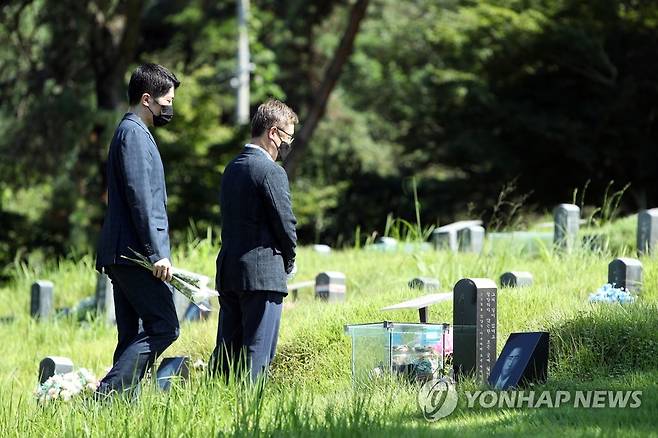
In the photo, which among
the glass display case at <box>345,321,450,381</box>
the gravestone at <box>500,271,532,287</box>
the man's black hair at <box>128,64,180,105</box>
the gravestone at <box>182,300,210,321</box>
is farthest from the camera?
the gravestone at <box>182,300,210,321</box>

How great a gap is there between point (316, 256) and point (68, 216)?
10.2 metres

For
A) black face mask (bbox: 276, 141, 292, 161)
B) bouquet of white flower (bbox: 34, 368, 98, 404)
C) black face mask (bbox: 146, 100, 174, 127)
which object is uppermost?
black face mask (bbox: 146, 100, 174, 127)

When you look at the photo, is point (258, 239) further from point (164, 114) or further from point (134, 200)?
point (164, 114)

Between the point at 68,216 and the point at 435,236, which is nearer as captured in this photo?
the point at 435,236

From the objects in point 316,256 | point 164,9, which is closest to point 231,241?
point 316,256

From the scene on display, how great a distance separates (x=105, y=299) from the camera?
10555mm

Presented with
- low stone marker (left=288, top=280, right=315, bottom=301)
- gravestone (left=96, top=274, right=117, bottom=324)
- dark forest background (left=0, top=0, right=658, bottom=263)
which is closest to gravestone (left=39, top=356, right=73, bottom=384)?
low stone marker (left=288, top=280, right=315, bottom=301)

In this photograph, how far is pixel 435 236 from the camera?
1143 centimetres

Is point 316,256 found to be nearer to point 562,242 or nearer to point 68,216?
point 562,242

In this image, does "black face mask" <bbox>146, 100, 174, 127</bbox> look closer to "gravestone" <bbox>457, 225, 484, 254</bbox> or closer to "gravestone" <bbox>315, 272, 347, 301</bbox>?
"gravestone" <bbox>315, 272, 347, 301</bbox>

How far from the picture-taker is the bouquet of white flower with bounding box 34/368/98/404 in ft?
21.8

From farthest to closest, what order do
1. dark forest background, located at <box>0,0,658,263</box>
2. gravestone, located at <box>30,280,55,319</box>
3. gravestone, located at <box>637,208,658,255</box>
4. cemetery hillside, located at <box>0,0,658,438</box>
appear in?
dark forest background, located at <box>0,0,658,263</box> < gravestone, located at <box>30,280,55,319</box> < gravestone, located at <box>637,208,658,255</box> < cemetery hillside, located at <box>0,0,658,438</box>

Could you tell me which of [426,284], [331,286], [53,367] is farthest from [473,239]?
[53,367]

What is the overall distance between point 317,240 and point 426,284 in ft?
23.6
